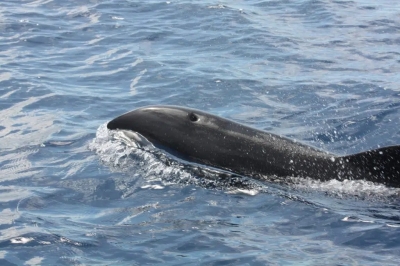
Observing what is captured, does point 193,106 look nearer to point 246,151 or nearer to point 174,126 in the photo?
point 174,126

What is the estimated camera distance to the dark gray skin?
11541 mm

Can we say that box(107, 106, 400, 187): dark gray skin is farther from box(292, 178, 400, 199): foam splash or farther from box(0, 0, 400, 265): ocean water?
box(0, 0, 400, 265): ocean water

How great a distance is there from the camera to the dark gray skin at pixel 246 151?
37.9ft

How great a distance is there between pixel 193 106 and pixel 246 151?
4806 millimetres

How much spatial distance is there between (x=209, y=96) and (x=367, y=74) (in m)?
3.94

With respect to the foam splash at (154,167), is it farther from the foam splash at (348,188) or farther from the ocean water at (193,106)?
the foam splash at (348,188)

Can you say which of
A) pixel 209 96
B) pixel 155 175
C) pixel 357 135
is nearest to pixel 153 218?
pixel 155 175

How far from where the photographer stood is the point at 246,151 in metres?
12.4

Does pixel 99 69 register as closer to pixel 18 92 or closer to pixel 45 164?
pixel 18 92

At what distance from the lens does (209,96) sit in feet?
58.0

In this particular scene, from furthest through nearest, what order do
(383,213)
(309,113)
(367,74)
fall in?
(367,74) → (309,113) → (383,213)

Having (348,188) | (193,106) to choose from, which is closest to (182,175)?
(348,188)

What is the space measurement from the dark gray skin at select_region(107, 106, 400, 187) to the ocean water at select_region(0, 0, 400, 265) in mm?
213

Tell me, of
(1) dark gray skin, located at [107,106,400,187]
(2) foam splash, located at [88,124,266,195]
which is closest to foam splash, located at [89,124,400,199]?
(2) foam splash, located at [88,124,266,195]
